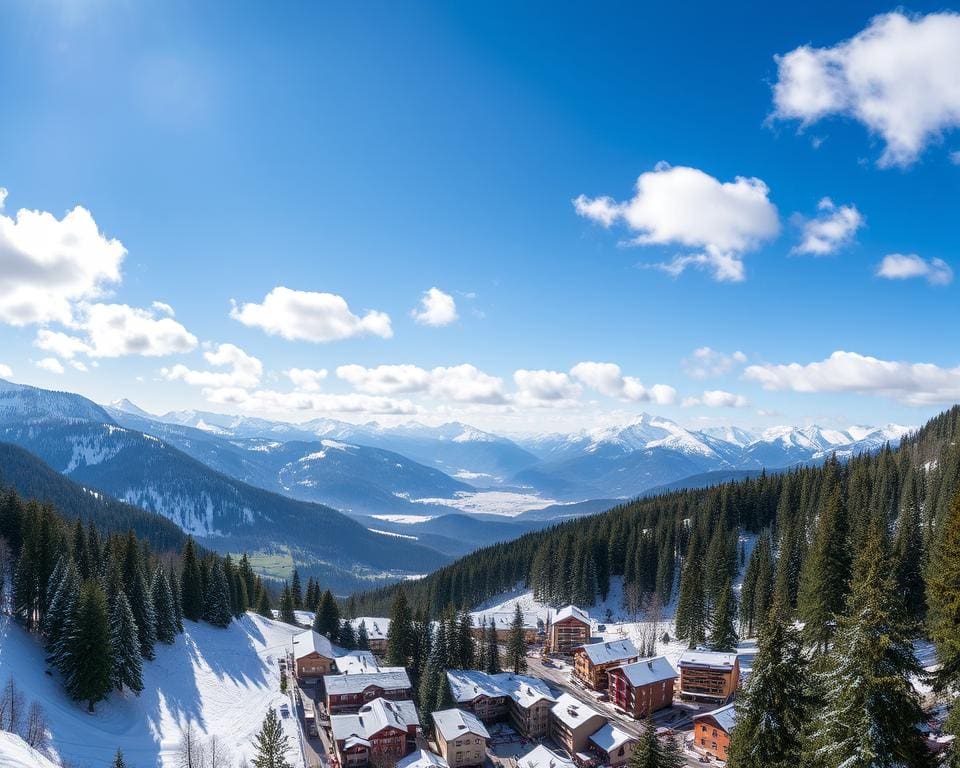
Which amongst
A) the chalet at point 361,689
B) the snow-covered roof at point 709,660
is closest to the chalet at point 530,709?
the chalet at point 361,689

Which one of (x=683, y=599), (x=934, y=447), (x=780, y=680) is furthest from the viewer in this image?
(x=934, y=447)

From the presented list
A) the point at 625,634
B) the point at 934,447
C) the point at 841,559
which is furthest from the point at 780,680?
the point at 934,447

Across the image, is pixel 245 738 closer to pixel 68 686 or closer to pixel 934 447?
pixel 68 686

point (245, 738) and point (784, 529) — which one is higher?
point (784, 529)

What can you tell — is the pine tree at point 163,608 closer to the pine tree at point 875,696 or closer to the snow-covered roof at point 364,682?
the snow-covered roof at point 364,682

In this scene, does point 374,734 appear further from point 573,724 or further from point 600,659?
point 600,659

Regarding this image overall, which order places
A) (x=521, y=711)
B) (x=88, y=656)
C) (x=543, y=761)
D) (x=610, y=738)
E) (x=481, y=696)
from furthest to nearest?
1. (x=481, y=696)
2. (x=521, y=711)
3. (x=610, y=738)
4. (x=543, y=761)
5. (x=88, y=656)

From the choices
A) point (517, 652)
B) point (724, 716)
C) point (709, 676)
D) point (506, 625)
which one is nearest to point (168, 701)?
point (517, 652)
